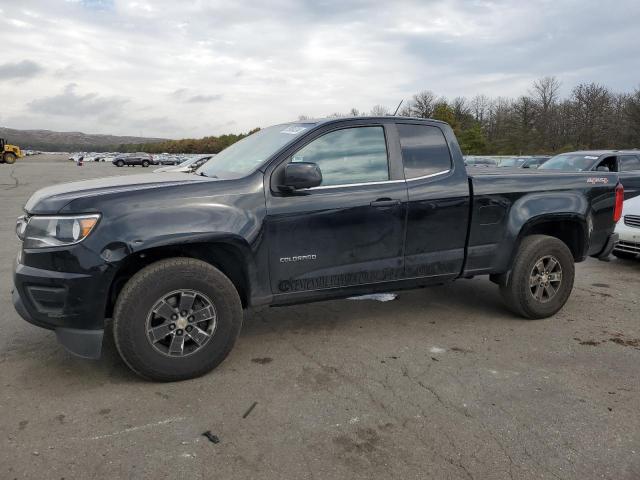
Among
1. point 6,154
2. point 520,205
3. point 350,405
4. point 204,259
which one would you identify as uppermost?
point 6,154

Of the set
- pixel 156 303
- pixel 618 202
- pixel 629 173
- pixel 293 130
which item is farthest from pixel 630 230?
pixel 156 303

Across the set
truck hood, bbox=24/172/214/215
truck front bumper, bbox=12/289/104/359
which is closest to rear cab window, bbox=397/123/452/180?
truck hood, bbox=24/172/214/215

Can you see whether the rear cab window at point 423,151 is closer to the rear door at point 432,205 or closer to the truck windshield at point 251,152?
the rear door at point 432,205

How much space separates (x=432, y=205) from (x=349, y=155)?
0.80 metres

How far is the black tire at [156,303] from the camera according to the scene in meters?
3.30

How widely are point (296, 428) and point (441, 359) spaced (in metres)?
1.44

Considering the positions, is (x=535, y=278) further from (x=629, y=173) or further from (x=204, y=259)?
(x=629, y=173)

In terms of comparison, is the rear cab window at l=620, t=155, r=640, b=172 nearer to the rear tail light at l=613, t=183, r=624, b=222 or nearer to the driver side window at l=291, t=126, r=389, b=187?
the rear tail light at l=613, t=183, r=624, b=222

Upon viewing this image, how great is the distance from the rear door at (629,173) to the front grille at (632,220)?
3.16 metres

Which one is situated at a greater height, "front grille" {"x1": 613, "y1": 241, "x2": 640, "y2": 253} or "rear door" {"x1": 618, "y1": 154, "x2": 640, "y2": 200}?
"rear door" {"x1": 618, "y1": 154, "x2": 640, "y2": 200}

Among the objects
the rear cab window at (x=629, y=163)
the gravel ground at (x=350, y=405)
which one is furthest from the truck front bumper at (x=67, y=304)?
the rear cab window at (x=629, y=163)

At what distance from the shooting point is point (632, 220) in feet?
23.4

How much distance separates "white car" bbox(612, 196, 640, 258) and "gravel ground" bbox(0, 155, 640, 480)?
107 inches

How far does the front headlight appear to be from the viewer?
321cm
